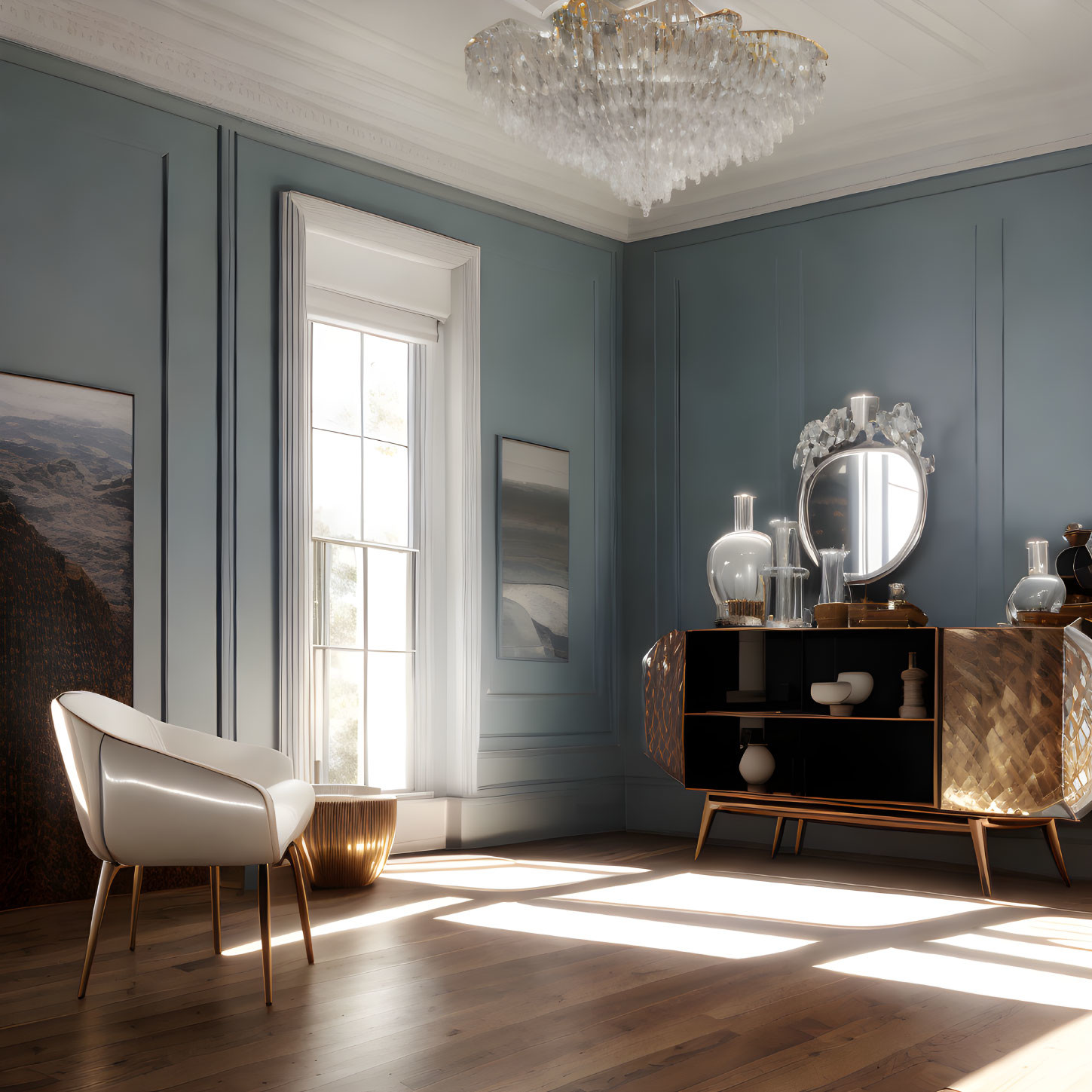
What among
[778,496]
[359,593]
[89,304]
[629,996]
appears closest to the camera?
[629,996]

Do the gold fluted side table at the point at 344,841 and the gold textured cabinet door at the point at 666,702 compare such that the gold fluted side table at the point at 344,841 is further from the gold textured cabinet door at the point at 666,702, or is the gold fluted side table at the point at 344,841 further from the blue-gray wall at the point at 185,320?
the gold textured cabinet door at the point at 666,702

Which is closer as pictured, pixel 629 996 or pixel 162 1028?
pixel 162 1028

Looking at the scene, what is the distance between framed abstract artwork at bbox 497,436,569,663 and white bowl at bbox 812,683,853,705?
4.59ft

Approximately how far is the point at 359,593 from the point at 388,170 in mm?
1848

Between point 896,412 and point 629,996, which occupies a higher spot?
point 896,412

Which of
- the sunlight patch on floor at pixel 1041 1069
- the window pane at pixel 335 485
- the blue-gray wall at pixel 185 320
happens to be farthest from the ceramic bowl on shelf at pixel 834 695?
the sunlight patch on floor at pixel 1041 1069

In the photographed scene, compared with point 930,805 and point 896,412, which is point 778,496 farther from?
point 930,805

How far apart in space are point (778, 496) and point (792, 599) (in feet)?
2.18

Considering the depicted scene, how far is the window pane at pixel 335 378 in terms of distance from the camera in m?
4.76

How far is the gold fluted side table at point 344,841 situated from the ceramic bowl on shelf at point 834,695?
1.79 metres

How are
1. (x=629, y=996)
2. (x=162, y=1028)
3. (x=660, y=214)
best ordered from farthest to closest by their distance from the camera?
1. (x=660, y=214)
2. (x=629, y=996)
3. (x=162, y=1028)

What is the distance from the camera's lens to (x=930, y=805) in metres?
4.16

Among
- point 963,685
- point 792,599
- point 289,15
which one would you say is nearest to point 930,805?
point 963,685

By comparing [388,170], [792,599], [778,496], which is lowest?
[792,599]
